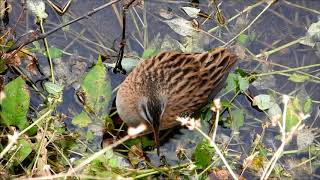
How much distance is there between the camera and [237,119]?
4.29 meters

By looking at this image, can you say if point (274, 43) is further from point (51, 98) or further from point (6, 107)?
point (6, 107)

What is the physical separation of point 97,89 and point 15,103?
19.9 inches

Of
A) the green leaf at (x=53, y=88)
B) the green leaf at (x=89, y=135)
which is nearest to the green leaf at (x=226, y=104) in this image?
the green leaf at (x=89, y=135)

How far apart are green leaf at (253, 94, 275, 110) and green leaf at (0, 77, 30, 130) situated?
57.9 inches

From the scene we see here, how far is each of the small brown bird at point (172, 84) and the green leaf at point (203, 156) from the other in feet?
→ 1.15

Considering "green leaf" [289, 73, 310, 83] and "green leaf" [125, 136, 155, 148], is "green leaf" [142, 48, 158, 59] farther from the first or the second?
"green leaf" [289, 73, 310, 83]

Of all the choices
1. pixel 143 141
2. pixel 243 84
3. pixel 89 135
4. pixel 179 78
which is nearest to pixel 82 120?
pixel 89 135

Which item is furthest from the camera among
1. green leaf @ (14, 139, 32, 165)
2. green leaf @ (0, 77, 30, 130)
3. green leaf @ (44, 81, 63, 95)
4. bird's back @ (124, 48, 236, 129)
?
bird's back @ (124, 48, 236, 129)

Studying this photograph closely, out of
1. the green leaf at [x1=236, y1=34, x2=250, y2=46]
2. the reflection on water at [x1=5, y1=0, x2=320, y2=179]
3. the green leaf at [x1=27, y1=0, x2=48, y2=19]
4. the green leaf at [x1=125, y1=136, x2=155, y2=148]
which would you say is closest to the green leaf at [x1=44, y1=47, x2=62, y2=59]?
the reflection on water at [x1=5, y1=0, x2=320, y2=179]

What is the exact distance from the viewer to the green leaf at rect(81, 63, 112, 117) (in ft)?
13.0

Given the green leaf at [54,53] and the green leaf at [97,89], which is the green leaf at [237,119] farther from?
the green leaf at [54,53]

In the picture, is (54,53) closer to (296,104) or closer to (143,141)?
(143,141)

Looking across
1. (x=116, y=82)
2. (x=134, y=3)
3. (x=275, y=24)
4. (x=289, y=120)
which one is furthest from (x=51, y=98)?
(x=275, y=24)

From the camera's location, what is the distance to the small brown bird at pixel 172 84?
4.01m
